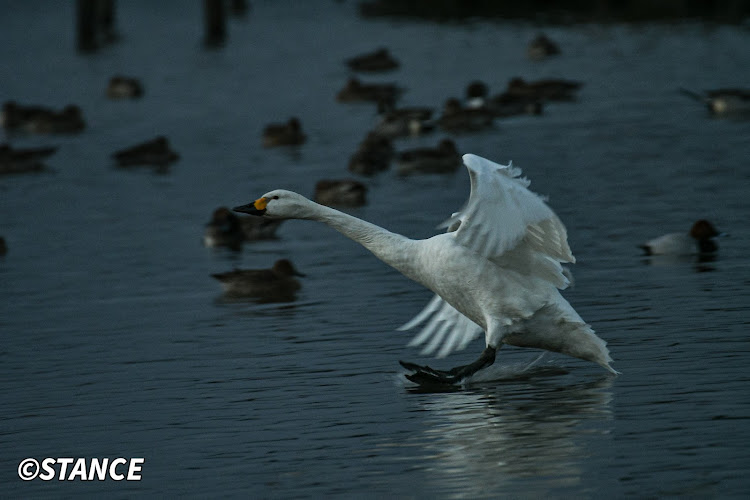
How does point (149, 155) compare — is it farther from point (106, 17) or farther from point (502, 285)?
point (106, 17)

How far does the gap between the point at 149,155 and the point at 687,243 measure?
11767mm

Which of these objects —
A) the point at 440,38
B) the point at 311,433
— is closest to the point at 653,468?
the point at 311,433

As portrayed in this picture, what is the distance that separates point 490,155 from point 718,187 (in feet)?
17.1

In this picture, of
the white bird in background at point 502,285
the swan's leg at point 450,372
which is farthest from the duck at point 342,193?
the swan's leg at point 450,372

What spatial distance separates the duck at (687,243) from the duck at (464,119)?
11465 millimetres

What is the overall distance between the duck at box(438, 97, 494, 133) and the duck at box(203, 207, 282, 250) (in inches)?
331

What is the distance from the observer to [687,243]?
13.9 m

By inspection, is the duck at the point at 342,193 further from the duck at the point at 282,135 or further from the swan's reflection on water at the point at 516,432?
the swan's reflection on water at the point at 516,432

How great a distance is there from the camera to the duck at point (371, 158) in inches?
848

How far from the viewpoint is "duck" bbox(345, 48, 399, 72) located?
35.1 meters

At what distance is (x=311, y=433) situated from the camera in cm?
871

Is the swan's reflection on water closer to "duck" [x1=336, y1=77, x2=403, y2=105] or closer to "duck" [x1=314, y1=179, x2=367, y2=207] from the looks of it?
"duck" [x1=314, y1=179, x2=367, y2=207]

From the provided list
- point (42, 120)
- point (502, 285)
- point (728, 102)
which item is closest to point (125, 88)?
point (42, 120)

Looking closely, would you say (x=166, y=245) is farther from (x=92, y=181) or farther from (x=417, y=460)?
(x=417, y=460)
